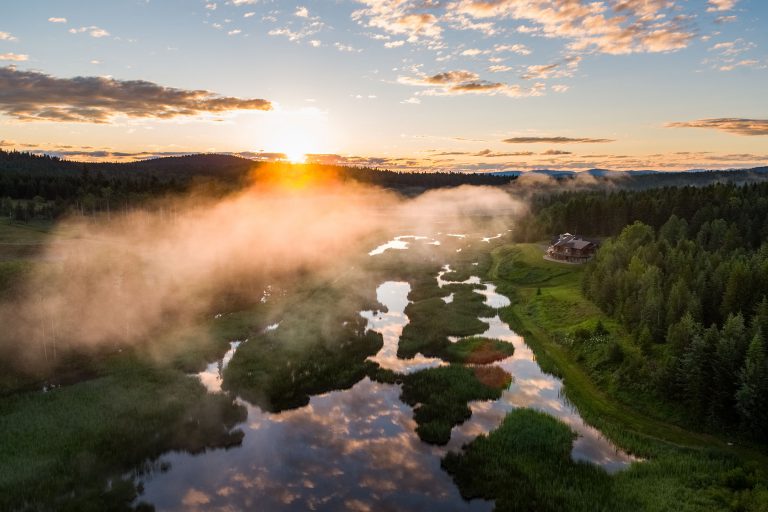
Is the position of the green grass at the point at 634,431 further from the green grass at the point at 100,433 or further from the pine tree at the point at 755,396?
the green grass at the point at 100,433

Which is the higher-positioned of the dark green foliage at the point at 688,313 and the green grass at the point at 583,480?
the dark green foliage at the point at 688,313

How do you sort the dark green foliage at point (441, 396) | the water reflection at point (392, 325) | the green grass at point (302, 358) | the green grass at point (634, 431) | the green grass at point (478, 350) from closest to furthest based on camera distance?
the green grass at point (634, 431) < the dark green foliage at point (441, 396) < the green grass at point (302, 358) < the water reflection at point (392, 325) < the green grass at point (478, 350)

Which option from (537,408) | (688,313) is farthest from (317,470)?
(688,313)

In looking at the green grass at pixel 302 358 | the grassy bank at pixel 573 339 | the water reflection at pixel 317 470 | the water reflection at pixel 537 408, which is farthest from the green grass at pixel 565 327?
the green grass at pixel 302 358

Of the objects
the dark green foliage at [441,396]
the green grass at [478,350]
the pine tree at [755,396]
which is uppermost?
the pine tree at [755,396]

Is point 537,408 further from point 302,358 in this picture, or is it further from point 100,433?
point 100,433
